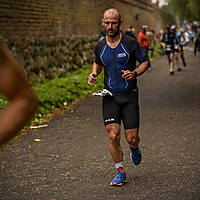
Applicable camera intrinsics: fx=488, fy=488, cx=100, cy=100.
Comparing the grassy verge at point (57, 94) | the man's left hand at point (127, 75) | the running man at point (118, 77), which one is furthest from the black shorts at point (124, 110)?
the grassy verge at point (57, 94)

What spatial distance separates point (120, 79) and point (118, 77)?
30 millimetres

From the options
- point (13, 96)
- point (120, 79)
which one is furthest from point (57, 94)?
point (13, 96)

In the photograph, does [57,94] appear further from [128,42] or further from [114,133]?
[128,42]

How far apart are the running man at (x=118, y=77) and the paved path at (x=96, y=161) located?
0.41 meters

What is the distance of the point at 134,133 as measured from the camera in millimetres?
5305

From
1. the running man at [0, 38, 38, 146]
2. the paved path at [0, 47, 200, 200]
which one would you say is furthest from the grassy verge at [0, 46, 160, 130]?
the running man at [0, 38, 38, 146]

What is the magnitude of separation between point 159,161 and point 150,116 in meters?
3.50

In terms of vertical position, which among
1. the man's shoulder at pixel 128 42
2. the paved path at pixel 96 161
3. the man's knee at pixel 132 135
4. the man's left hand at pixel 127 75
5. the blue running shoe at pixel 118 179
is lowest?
the paved path at pixel 96 161

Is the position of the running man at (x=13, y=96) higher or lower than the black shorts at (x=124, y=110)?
higher

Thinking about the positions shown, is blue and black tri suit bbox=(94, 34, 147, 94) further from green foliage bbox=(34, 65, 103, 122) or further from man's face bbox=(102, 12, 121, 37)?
green foliage bbox=(34, 65, 103, 122)

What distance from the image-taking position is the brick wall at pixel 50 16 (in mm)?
13031

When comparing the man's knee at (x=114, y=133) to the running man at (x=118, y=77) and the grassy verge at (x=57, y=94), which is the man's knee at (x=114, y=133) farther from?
the grassy verge at (x=57, y=94)

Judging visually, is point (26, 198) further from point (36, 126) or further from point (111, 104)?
point (36, 126)

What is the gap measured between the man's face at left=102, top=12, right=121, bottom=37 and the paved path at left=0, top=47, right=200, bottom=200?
1.70m
